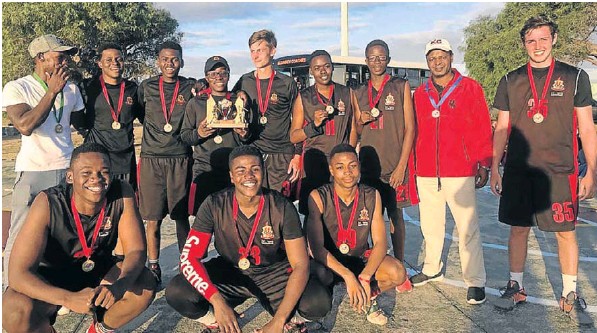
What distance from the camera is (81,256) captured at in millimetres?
3625

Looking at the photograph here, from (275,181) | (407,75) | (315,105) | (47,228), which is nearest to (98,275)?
(47,228)

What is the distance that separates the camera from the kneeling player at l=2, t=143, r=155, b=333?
3.23m

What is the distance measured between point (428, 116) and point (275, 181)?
1.59 m

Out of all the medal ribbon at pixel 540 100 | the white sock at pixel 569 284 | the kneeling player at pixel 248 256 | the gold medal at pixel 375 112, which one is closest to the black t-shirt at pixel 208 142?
the kneeling player at pixel 248 256

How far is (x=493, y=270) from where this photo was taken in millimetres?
5461

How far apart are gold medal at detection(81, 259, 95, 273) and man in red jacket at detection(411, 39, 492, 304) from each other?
3.00 m

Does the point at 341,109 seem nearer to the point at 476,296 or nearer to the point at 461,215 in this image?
the point at 461,215

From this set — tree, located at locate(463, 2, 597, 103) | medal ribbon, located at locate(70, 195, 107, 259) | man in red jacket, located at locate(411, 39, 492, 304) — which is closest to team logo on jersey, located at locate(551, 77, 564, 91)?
man in red jacket, located at locate(411, 39, 492, 304)

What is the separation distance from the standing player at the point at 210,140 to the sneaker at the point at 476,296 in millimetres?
2447

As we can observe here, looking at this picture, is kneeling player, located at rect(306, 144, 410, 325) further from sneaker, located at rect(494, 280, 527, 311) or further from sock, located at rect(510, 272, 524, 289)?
sock, located at rect(510, 272, 524, 289)

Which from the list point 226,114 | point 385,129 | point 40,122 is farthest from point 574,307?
point 40,122

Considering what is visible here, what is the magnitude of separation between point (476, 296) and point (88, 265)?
3.23 metres

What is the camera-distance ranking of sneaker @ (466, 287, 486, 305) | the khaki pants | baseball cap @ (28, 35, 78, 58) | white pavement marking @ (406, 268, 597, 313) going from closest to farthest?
baseball cap @ (28, 35, 78, 58) < white pavement marking @ (406, 268, 597, 313) < sneaker @ (466, 287, 486, 305) < the khaki pants

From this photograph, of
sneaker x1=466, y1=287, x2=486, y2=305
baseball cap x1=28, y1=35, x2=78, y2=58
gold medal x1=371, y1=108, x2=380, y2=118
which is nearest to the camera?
baseball cap x1=28, y1=35, x2=78, y2=58
